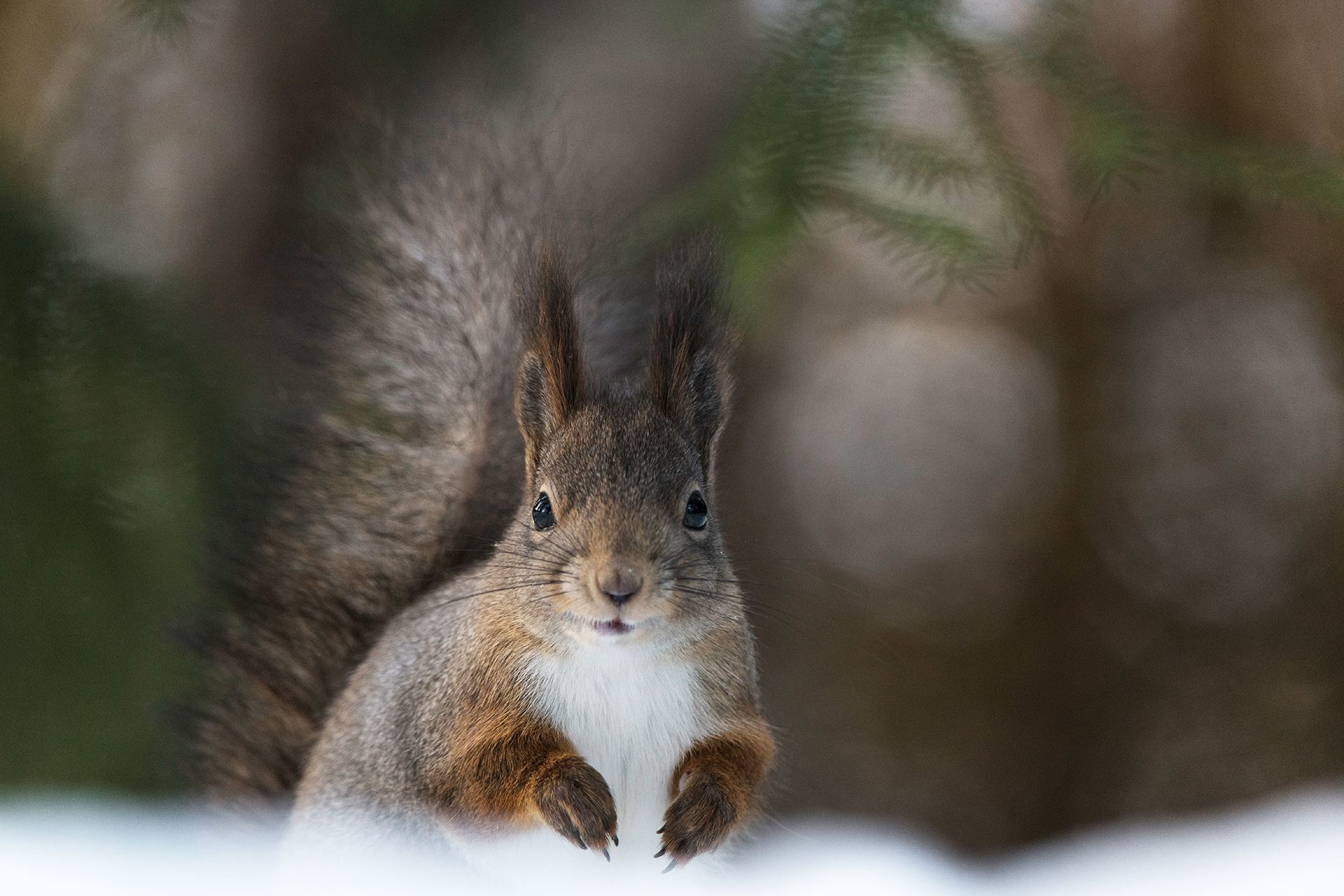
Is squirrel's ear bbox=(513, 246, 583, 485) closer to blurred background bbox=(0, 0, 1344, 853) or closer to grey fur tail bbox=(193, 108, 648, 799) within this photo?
blurred background bbox=(0, 0, 1344, 853)

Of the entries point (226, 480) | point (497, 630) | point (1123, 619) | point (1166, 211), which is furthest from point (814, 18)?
point (1123, 619)

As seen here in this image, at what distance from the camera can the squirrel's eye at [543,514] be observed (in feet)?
2.88

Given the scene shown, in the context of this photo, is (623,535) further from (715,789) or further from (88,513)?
(88,513)

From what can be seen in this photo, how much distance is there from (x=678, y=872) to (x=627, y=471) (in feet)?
1.29

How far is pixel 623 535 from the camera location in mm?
821

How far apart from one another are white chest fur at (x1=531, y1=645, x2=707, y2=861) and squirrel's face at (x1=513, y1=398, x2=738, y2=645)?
51 millimetres

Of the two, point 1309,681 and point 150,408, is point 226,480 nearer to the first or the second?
point 150,408

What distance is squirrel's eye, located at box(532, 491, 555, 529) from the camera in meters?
0.88

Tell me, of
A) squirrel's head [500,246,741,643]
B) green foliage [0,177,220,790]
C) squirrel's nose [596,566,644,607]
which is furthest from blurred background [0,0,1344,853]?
squirrel's nose [596,566,644,607]

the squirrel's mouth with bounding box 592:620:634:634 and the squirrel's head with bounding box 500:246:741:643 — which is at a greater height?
the squirrel's head with bounding box 500:246:741:643

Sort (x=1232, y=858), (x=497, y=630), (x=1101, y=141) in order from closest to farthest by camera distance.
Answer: (x=497, y=630) < (x=1101, y=141) < (x=1232, y=858)

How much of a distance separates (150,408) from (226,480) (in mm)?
123

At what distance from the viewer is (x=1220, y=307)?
230 cm

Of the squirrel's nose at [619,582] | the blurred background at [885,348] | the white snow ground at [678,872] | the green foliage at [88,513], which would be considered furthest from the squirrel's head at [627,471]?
the green foliage at [88,513]
